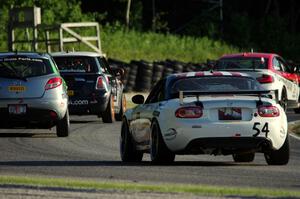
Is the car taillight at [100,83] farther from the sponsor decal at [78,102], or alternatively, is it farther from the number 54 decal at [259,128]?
the number 54 decal at [259,128]

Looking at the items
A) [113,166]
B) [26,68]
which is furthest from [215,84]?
[26,68]

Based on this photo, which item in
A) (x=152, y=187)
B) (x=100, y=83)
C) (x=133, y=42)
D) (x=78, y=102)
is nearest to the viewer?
(x=152, y=187)

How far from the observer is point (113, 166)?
16.1 meters

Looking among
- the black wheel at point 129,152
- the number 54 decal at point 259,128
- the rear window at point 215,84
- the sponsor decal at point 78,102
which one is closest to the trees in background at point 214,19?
the sponsor decal at point 78,102

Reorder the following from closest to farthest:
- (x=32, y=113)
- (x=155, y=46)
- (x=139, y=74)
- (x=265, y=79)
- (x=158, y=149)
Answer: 1. (x=158, y=149)
2. (x=32, y=113)
3. (x=265, y=79)
4. (x=139, y=74)
5. (x=155, y=46)

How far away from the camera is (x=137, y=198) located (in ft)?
37.9

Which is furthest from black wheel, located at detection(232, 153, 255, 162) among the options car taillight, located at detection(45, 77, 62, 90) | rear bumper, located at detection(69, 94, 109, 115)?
rear bumper, located at detection(69, 94, 109, 115)

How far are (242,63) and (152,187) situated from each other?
55.8ft

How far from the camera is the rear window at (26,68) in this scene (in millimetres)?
22375

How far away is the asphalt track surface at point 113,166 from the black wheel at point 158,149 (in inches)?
5.3

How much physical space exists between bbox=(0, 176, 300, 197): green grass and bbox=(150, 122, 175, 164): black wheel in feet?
7.99

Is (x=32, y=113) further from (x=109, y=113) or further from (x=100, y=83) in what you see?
(x=109, y=113)

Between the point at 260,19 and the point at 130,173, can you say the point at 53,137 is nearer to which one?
the point at 130,173

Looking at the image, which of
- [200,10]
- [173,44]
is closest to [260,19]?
[200,10]
